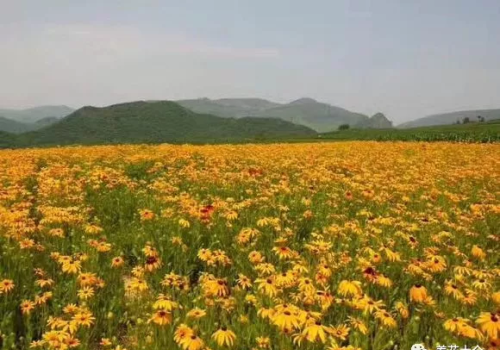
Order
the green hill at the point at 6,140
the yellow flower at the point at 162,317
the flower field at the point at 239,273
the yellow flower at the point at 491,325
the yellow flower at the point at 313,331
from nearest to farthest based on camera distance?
the yellow flower at the point at 313,331, the yellow flower at the point at 491,325, the yellow flower at the point at 162,317, the flower field at the point at 239,273, the green hill at the point at 6,140

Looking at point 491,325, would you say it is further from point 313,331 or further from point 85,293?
point 85,293

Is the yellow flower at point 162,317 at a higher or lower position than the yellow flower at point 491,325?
higher

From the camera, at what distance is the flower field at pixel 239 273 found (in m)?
5.06

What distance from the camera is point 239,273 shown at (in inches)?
284

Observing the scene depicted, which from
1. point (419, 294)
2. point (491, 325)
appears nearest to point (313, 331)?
point (491, 325)

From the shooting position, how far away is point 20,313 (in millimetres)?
6004

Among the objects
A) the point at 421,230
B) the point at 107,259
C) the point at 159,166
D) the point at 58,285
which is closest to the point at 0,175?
the point at 159,166

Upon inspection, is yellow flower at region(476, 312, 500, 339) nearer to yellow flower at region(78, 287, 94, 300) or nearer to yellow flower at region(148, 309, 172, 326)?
yellow flower at region(148, 309, 172, 326)

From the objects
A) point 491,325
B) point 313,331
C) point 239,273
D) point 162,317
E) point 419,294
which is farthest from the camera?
point 239,273

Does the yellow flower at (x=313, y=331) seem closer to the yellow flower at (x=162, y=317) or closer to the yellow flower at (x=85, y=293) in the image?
the yellow flower at (x=162, y=317)

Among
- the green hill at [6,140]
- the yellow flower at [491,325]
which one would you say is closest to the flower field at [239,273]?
the yellow flower at [491,325]

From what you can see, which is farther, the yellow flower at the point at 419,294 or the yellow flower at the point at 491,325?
the yellow flower at the point at 419,294

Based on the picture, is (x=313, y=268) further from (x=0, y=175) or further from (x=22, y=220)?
(x=0, y=175)

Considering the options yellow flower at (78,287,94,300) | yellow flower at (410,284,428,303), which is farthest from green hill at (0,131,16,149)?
yellow flower at (410,284,428,303)
